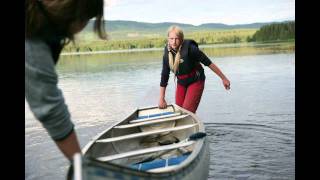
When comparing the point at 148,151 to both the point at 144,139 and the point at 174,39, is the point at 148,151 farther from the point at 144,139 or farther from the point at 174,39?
the point at 174,39

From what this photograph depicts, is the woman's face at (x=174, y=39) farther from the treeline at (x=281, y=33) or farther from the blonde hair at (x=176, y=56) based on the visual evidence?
the treeline at (x=281, y=33)

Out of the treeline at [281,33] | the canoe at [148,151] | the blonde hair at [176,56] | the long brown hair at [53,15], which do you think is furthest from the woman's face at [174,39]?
the treeline at [281,33]

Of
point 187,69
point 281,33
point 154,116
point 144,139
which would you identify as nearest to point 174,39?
point 187,69

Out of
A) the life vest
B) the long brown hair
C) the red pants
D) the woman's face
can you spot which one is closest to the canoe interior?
the red pants

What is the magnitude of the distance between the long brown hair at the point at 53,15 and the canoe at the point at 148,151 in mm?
828

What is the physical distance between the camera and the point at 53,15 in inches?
102

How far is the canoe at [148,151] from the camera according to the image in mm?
3367

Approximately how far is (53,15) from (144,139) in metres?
5.86

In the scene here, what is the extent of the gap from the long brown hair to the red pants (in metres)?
6.49

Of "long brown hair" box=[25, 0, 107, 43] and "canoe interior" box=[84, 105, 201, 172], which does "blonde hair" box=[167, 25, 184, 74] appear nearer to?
"canoe interior" box=[84, 105, 201, 172]

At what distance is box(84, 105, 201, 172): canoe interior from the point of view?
268 inches
